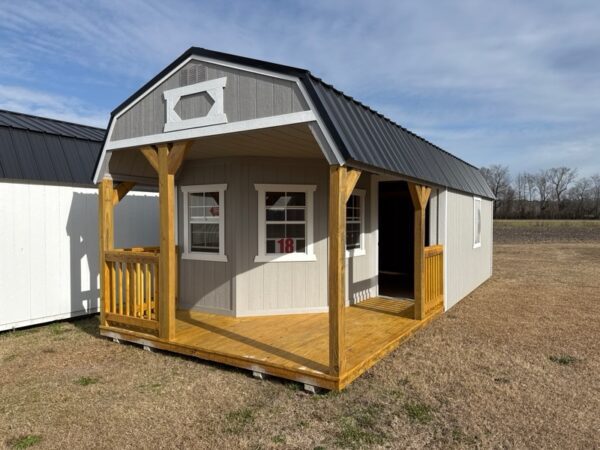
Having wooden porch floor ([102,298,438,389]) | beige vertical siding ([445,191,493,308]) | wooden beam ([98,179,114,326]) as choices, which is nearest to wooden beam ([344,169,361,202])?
wooden porch floor ([102,298,438,389])

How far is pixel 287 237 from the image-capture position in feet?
21.7

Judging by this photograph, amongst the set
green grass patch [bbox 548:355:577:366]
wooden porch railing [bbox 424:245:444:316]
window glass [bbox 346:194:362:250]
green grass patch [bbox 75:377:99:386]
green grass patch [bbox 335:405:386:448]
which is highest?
window glass [bbox 346:194:362:250]

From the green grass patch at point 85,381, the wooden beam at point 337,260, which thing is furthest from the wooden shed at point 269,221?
the green grass patch at point 85,381

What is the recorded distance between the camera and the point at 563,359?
16.0ft

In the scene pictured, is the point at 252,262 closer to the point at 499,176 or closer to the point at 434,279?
the point at 434,279

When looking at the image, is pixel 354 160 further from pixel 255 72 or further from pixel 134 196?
pixel 134 196

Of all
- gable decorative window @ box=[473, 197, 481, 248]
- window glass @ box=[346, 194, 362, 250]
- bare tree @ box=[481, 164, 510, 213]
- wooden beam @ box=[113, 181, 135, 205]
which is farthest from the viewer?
bare tree @ box=[481, 164, 510, 213]

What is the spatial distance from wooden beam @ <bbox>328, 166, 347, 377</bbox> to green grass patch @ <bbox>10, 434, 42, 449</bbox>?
7.93 ft

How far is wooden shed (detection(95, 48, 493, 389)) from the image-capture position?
4.07 metres

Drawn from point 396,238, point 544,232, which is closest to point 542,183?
point 544,232

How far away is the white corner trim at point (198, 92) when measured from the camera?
447 centimetres

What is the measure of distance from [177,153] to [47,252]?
3.38 m

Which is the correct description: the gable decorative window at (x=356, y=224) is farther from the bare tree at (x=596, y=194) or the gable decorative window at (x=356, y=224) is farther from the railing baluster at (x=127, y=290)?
the bare tree at (x=596, y=194)

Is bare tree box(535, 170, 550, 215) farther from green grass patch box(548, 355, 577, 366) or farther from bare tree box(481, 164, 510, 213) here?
green grass patch box(548, 355, 577, 366)
